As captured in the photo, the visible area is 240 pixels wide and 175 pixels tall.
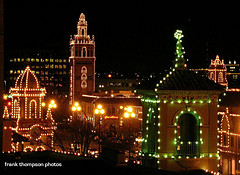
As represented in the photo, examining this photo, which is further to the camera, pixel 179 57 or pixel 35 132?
pixel 35 132

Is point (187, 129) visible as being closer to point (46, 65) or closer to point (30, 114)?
point (30, 114)

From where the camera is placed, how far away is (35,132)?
151 feet

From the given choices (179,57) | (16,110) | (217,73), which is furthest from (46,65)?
(179,57)

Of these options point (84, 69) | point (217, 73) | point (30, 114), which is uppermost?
point (84, 69)

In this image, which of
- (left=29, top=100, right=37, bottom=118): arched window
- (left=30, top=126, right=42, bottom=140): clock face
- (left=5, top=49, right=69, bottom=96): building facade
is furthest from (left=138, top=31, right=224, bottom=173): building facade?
(left=5, top=49, right=69, bottom=96): building facade

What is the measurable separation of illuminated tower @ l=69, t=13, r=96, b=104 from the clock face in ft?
186

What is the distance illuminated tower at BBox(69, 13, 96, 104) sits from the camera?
339 feet

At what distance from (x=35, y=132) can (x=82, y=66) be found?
195 feet

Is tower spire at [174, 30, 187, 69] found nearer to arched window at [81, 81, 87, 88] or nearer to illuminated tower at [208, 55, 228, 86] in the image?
illuminated tower at [208, 55, 228, 86]

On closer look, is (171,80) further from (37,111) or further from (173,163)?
(37,111)

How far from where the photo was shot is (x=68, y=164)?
16.1 meters

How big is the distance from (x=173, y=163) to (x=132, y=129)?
37.1 m

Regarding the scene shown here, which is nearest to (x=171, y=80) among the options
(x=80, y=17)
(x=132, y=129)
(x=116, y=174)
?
(x=116, y=174)

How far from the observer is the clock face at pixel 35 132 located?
45906 mm
